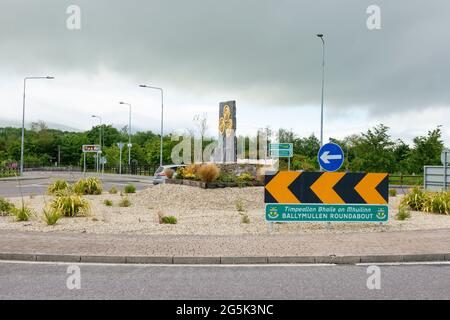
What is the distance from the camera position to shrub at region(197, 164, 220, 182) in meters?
19.8

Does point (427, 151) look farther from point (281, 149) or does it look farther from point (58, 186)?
point (58, 186)

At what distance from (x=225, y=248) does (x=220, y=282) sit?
242cm

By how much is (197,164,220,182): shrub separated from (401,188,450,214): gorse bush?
7063mm

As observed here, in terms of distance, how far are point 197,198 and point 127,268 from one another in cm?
1088

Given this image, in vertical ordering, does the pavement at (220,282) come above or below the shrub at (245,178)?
below

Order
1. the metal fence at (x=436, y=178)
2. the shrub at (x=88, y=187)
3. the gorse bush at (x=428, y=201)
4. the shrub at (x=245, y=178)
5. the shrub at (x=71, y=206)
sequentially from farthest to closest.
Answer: the shrub at (x=88, y=187)
the metal fence at (x=436, y=178)
the shrub at (x=245, y=178)
the gorse bush at (x=428, y=201)
the shrub at (x=71, y=206)

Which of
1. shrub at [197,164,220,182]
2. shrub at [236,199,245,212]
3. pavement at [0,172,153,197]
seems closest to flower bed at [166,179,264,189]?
shrub at [197,164,220,182]

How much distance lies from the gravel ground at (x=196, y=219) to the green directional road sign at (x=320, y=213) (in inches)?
14.6

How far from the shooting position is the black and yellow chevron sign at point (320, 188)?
12102 mm

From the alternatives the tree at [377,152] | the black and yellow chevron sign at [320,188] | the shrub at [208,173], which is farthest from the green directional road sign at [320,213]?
the tree at [377,152]

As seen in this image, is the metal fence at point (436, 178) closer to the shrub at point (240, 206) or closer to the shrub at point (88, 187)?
the shrub at point (240, 206)

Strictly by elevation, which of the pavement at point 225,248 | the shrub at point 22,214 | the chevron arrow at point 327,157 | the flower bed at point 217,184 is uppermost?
the chevron arrow at point 327,157
